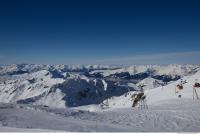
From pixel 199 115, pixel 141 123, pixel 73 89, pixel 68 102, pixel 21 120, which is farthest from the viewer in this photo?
pixel 73 89

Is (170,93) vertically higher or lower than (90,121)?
lower

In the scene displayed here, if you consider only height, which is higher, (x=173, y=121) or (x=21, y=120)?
(x=21, y=120)

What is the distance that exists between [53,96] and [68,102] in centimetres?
1244

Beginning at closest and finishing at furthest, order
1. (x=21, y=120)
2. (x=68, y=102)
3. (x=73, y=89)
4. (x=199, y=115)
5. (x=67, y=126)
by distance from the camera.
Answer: (x=67, y=126)
(x=21, y=120)
(x=199, y=115)
(x=68, y=102)
(x=73, y=89)

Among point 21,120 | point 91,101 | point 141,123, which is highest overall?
point 21,120

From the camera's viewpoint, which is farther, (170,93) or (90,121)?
(170,93)

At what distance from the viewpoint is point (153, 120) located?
10.5 metres

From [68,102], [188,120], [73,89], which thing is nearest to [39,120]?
[188,120]

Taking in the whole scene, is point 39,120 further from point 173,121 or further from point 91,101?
point 91,101

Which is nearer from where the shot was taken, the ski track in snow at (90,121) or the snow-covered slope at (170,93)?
the ski track in snow at (90,121)

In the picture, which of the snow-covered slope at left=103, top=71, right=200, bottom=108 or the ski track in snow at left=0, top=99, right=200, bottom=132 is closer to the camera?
the ski track in snow at left=0, top=99, right=200, bottom=132

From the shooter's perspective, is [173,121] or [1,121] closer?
[1,121]

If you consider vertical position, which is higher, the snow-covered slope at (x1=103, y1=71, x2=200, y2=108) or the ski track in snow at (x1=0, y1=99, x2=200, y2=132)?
the ski track in snow at (x1=0, y1=99, x2=200, y2=132)

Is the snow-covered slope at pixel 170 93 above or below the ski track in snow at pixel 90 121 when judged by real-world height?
below
